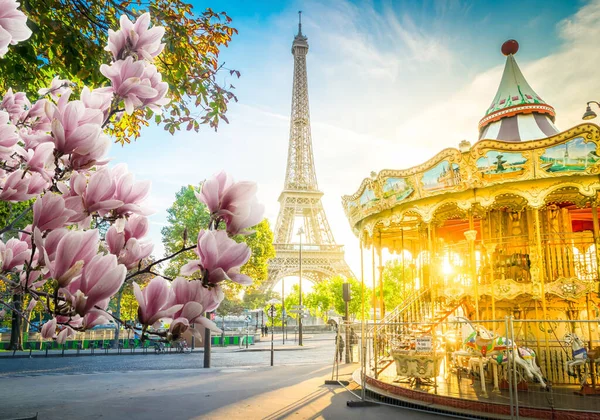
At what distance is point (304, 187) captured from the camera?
56.2 meters

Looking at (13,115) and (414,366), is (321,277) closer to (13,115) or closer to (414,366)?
A: (414,366)

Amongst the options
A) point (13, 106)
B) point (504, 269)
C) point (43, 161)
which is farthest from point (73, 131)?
point (504, 269)

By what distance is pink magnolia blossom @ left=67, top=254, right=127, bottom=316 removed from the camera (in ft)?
3.66

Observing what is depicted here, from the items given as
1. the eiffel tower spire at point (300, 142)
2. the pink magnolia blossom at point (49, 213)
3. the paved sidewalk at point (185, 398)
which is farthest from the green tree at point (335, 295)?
the pink magnolia blossom at point (49, 213)

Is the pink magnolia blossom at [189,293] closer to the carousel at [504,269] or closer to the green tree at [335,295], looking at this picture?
the carousel at [504,269]

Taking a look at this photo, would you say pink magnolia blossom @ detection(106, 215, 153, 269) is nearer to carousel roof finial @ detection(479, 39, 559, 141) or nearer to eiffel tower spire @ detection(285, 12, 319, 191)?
carousel roof finial @ detection(479, 39, 559, 141)

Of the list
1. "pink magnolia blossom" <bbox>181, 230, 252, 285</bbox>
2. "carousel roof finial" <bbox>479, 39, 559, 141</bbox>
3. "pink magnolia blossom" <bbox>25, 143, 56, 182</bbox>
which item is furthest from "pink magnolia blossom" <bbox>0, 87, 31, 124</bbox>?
"carousel roof finial" <bbox>479, 39, 559, 141</bbox>

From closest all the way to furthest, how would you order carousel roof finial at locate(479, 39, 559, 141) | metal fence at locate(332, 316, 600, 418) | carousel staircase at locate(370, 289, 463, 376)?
metal fence at locate(332, 316, 600, 418) < carousel staircase at locate(370, 289, 463, 376) < carousel roof finial at locate(479, 39, 559, 141)

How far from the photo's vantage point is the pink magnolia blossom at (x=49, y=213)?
1.23 meters

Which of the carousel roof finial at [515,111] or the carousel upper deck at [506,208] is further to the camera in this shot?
the carousel roof finial at [515,111]

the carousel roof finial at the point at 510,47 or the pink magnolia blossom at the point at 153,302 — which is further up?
the carousel roof finial at the point at 510,47

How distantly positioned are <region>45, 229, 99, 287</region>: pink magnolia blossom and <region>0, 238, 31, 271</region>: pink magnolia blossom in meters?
0.53

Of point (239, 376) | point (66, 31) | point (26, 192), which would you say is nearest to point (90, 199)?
point (26, 192)

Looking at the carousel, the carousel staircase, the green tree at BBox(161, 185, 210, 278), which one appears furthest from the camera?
the green tree at BBox(161, 185, 210, 278)
